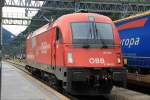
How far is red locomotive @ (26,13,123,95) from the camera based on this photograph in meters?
15.7

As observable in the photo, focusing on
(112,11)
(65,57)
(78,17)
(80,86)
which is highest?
(112,11)

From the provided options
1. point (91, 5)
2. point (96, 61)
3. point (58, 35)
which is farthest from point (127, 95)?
point (91, 5)

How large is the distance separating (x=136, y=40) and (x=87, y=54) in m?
2.70

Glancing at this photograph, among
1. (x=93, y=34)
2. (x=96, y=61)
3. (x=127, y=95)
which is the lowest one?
(x=127, y=95)

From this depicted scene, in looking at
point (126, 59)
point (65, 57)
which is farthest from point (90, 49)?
point (126, 59)

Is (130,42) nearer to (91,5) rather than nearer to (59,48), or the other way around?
(59,48)

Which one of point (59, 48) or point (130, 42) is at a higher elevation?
point (130, 42)

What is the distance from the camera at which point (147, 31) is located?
16672 millimetres

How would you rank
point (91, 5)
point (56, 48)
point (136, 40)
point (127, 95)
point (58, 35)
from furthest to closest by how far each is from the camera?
point (91, 5)
point (136, 40)
point (56, 48)
point (58, 35)
point (127, 95)

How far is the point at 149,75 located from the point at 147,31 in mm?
1581

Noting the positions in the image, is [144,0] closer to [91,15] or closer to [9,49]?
[91,15]

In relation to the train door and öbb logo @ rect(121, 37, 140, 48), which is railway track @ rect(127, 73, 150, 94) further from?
the train door

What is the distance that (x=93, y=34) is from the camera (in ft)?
54.2

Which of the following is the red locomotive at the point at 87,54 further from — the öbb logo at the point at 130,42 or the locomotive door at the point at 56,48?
the öbb logo at the point at 130,42
